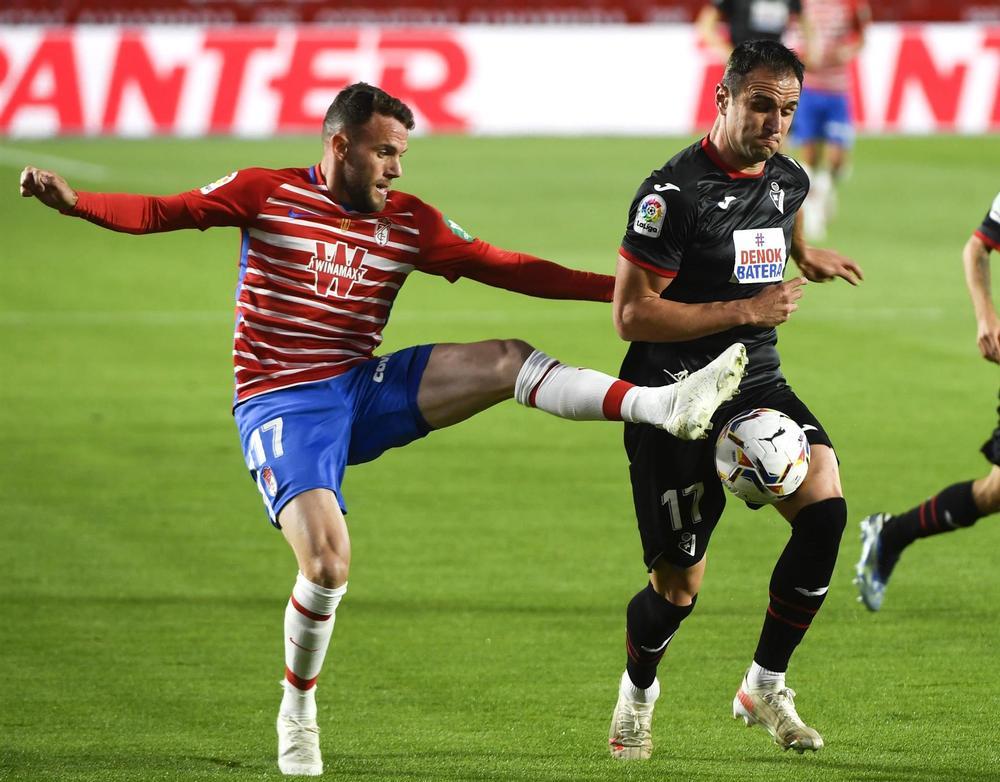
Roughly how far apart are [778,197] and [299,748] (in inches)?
87.6

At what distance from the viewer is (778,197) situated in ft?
18.7

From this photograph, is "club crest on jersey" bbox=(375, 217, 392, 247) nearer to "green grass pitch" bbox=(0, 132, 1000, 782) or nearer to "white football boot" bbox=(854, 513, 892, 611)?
"green grass pitch" bbox=(0, 132, 1000, 782)

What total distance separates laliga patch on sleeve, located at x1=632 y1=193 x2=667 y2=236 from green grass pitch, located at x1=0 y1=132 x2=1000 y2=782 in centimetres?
163

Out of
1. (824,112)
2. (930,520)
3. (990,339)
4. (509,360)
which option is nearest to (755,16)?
(824,112)

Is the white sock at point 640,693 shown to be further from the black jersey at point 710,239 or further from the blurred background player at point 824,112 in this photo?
the blurred background player at point 824,112

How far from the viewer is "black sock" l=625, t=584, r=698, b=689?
585 cm

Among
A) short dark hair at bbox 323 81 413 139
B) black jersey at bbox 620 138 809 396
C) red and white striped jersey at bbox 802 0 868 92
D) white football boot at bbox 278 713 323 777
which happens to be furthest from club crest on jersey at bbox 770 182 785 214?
red and white striped jersey at bbox 802 0 868 92

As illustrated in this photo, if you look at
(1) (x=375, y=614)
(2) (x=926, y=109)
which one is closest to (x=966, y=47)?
(2) (x=926, y=109)

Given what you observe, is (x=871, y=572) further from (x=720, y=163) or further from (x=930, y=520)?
(x=720, y=163)

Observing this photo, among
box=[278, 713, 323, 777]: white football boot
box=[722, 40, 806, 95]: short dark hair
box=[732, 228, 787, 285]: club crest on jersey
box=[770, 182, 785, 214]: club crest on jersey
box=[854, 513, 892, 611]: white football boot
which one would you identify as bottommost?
box=[854, 513, 892, 611]: white football boot

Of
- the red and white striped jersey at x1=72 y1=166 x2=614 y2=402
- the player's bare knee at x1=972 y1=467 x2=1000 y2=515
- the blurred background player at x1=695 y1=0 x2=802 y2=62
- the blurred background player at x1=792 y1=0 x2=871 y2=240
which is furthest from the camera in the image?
the blurred background player at x1=695 y1=0 x2=802 y2=62

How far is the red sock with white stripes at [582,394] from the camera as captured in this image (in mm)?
5422

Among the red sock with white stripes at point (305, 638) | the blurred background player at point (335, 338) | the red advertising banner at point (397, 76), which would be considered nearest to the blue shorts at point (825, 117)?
the red advertising banner at point (397, 76)

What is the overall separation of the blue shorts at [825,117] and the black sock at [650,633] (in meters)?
14.4
